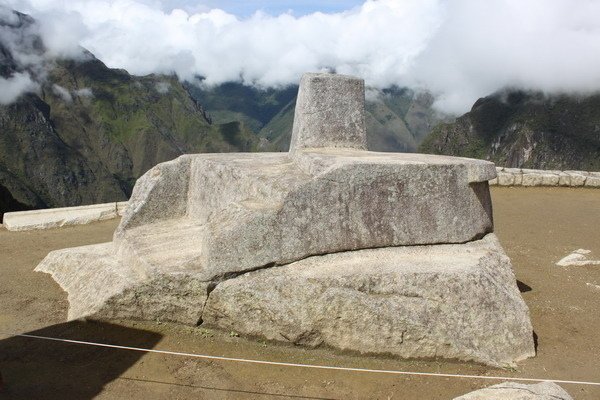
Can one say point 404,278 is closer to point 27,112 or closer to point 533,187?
point 533,187

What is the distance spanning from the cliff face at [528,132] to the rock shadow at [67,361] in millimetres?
83825

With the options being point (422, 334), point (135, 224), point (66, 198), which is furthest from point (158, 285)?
point (66, 198)

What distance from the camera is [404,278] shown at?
5.42 m

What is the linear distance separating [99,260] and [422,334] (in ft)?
13.2

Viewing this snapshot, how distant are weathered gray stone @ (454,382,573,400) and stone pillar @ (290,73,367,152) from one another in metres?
4.28

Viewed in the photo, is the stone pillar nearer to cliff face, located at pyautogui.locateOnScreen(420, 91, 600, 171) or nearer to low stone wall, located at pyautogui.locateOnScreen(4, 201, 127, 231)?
low stone wall, located at pyautogui.locateOnScreen(4, 201, 127, 231)

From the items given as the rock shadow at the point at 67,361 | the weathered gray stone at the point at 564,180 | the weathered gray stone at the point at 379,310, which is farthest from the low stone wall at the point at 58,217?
the weathered gray stone at the point at 564,180

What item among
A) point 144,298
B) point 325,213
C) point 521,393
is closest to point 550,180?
point 325,213

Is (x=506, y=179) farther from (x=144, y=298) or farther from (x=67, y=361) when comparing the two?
(x=67, y=361)

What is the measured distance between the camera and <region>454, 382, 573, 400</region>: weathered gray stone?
4.09 m

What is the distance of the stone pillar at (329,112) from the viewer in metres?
7.65

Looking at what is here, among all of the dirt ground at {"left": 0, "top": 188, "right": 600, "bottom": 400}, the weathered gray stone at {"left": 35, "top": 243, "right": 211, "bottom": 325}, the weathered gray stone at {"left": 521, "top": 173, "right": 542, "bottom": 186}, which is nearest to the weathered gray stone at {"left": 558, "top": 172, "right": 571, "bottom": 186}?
the weathered gray stone at {"left": 521, "top": 173, "right": 542, "bottom": 186}

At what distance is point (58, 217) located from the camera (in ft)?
38.5

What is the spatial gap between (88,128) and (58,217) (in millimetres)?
147338
